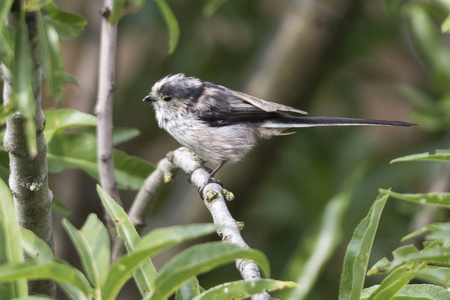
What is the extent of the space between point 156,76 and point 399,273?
4.47 meters

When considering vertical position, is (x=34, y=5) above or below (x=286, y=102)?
below

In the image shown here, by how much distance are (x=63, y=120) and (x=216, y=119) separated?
1269 mm

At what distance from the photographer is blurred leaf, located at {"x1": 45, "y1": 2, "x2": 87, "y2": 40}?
2.51 m

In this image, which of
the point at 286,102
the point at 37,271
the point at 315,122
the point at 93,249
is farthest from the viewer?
the point at 286,102

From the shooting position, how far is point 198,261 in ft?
4.55

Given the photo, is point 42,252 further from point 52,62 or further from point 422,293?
point 422,293

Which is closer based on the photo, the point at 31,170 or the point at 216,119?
the point at 31,170

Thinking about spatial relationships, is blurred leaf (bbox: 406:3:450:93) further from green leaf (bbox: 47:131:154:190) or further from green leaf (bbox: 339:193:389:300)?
green leaf (bbox: 339:193:389:300)

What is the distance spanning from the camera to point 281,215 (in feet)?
17.8

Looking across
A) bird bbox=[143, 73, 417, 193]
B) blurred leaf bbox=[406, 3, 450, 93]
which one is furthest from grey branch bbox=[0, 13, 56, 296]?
blurred leaf bbox=[406, 3, 450, 93]

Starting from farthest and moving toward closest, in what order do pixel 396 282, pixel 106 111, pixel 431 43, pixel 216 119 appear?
pixel 431 43, pixel 216 119, pixel 106 111, pixel 396 282

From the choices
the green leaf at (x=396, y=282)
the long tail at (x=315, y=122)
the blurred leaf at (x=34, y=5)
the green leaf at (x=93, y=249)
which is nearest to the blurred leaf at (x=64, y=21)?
the blurred leaf at (x=34, y=5)

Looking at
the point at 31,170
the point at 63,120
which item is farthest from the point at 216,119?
the point at 31,170

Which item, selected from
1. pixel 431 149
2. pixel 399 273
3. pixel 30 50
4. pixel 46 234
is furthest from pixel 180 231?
pixel 431 149
